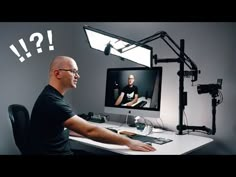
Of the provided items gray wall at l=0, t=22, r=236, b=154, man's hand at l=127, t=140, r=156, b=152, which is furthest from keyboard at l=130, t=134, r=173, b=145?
gray wall at l=0, t=22, r=236, b=154

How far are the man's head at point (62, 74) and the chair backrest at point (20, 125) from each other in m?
0.39

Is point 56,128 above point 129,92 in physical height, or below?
below

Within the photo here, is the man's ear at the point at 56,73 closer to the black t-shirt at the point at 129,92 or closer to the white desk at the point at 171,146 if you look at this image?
the white desk at the point at 171,146

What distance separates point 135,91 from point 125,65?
49 centimetres

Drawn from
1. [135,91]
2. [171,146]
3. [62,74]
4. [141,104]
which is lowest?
[171,146]

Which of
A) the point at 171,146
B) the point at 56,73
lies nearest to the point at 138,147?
the point at 171,146

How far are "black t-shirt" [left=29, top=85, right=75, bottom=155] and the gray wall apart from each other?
3.37 feet

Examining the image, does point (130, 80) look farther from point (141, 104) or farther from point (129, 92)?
point (141, 104)

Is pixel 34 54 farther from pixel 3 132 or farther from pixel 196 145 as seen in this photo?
pixel 196 145

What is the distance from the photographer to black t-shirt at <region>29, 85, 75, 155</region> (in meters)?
1.45

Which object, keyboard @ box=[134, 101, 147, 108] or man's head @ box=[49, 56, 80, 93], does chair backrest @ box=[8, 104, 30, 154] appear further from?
keyboard @ box=[134, 101, 147, 108]

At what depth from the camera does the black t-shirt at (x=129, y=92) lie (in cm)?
207

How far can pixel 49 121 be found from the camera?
1.45 m

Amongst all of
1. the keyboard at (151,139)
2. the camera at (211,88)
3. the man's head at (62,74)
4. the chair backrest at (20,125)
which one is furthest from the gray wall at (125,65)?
the man's head at (62,74)
